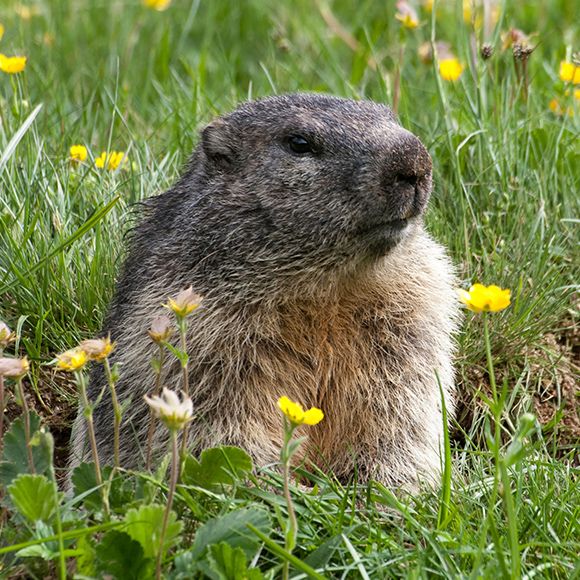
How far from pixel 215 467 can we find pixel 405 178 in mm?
1230

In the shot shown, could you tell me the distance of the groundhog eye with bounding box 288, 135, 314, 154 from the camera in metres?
4.09

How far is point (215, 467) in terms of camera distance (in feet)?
11.0

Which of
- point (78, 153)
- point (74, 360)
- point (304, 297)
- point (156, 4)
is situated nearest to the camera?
point (74, 360)

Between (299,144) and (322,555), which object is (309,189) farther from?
(322,555)

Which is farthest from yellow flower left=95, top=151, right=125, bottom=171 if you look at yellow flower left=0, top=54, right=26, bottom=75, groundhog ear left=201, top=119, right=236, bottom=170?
groundhog ear left=201, top=119, right=236, bottom=170

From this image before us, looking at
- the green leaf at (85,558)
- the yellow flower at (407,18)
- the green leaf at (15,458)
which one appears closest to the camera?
the green leaf at (85,558)

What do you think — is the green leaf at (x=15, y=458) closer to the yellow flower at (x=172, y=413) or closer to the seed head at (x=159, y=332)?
the seed head at (x=159, y=332)

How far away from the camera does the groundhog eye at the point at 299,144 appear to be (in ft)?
13.4

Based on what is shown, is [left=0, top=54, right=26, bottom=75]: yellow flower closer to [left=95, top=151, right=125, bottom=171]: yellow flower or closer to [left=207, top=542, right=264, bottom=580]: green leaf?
[left=95, top=151, right=125, bottom=171]: yellow flower

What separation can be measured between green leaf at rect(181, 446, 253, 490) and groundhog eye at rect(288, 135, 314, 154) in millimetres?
1262

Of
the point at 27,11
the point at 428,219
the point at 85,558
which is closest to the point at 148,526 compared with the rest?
the point at 85,558

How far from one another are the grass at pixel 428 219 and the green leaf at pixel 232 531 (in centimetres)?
14

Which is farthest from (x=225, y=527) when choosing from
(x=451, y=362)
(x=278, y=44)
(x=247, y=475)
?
(x=278, y=44)

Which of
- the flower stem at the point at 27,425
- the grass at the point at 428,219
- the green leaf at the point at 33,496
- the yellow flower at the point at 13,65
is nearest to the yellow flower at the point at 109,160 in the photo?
the grass at the point at 428,219
